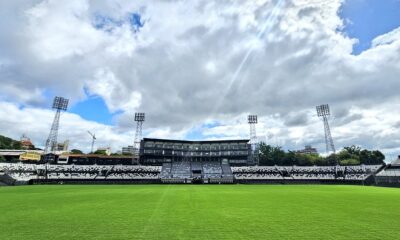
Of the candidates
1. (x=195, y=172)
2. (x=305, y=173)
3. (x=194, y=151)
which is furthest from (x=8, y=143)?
(x=305, y=173)

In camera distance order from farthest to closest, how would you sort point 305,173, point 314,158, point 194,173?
point 314,158, point 194,173, point 305,173

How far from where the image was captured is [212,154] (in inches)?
3986

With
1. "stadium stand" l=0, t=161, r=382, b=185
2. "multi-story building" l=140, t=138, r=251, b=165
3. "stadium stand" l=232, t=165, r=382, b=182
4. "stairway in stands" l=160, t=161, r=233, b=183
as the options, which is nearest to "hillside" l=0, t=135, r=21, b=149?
"stadium stand" l=0, t=161, r=382, b=185

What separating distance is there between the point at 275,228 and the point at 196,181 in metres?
70.9

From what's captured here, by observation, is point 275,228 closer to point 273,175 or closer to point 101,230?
point 101,230

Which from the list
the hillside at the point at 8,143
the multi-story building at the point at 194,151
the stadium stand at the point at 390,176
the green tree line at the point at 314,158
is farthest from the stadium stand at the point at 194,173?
the hillside at the point at 8,143

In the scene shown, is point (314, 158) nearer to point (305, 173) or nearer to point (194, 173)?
point (305, 173)

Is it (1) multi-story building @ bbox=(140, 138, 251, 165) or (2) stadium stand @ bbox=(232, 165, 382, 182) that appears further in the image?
(1) multi-story building @ bbox=(140, 138, 251, 165)

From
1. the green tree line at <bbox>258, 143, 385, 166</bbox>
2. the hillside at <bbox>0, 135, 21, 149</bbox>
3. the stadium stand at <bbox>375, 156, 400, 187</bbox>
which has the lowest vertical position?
the stadium stand at <bbox>375, 156, 400, 187</bbox>

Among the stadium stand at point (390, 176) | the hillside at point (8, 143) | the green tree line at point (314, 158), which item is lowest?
the stadium stand at point (390, 176)

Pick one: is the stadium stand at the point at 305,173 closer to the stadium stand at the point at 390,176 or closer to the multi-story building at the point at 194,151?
the stadium stand at the point at 390,176

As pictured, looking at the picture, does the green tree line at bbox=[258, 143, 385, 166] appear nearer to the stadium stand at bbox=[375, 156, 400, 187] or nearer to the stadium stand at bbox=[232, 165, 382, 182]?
the stadium stand at bbox=[232, 165, 382, 182]

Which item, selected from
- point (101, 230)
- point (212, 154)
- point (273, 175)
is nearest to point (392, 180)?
point (273, 175)

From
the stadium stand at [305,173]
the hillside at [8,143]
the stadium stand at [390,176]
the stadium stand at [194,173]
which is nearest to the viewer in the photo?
the stadium stand at [390,176]
